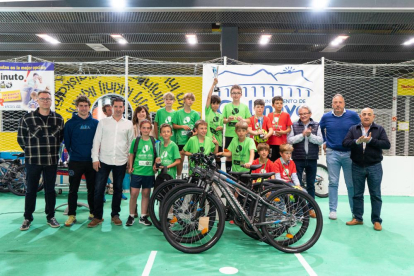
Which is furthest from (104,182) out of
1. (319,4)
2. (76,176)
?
(319,4)

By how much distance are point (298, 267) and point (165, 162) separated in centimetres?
198

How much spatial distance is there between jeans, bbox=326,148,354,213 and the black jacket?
0.24 m

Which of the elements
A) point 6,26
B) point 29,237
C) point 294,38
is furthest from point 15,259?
point 294,38

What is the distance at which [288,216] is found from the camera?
3145 mm

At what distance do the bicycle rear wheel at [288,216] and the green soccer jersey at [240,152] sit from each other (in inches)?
33.1

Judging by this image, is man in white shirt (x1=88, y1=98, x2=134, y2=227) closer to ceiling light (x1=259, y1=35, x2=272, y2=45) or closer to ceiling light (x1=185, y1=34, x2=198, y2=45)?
ceiling light (x1=185, y1=34, x2=198, y2=45)

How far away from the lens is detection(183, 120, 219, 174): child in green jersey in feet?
12.7

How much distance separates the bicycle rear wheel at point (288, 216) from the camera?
3.12 meters

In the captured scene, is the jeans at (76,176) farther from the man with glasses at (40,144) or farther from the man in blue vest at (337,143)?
the man in blue vest at (337,143)

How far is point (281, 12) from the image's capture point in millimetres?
5938

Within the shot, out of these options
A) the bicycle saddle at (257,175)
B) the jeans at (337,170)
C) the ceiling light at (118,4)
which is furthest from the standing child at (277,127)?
the ceiling light at (118,4)

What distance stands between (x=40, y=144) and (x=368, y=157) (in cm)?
416

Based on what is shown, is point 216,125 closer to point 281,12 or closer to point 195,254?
point 195,254

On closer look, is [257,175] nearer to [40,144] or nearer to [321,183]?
[40,144]
